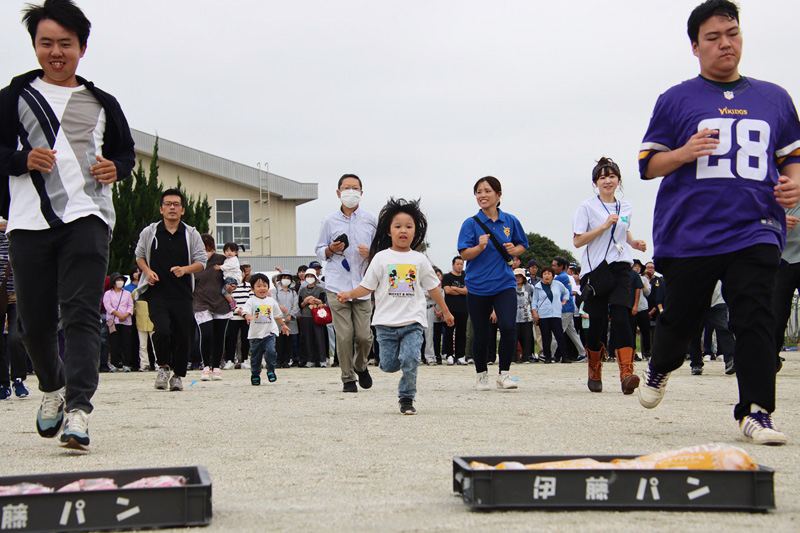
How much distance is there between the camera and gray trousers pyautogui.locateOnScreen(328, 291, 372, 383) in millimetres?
10531

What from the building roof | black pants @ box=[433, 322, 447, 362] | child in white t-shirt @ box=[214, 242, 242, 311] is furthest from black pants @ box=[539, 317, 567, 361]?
the building roof

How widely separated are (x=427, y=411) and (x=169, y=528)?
4.85m

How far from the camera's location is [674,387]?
11094mm

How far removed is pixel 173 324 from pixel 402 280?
12.5ft

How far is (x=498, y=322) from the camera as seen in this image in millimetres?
10430

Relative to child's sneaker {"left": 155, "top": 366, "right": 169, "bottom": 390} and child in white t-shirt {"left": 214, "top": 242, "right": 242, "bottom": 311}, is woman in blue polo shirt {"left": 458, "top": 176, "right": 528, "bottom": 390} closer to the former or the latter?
child's sneaker {"left": 155, "top": 366, "right": 169, "bottom": 390}

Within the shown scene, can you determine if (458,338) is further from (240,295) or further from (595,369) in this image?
(595,369)

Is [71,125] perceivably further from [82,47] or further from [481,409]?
[481,409]

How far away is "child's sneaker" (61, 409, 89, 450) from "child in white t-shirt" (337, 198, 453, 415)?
2.99 metres

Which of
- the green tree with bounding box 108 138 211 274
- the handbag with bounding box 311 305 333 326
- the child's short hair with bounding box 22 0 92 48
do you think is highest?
the green tree with bounding box 108 138 211 274

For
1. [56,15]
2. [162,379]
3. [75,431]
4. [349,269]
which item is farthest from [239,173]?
[75,431]

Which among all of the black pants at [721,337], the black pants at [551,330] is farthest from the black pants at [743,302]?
the black pants at [551,330]

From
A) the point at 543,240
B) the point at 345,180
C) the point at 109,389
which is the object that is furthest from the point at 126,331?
the point at 543,240

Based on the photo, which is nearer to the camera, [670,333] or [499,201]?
[670,333]
